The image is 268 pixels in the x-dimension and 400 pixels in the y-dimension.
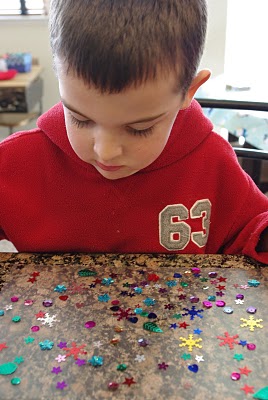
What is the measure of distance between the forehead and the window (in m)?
3.11

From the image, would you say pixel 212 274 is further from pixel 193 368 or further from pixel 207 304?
pixel 193 368

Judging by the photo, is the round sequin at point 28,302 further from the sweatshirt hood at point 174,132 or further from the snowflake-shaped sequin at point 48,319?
the sweatshirt hood at point 174,132

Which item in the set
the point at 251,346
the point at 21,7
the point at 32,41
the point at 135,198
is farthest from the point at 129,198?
the point at 21,7

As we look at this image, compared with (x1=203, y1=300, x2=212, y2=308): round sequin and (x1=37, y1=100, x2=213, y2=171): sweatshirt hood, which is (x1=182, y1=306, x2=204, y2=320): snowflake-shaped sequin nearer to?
(x1=203, y1=300, x2=212, y2=308): round sequin

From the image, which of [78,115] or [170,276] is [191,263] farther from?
[78,115]

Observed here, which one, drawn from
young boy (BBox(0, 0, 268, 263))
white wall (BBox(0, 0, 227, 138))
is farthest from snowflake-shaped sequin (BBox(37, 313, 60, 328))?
white wall (BBox(0, 0, 227, 138))

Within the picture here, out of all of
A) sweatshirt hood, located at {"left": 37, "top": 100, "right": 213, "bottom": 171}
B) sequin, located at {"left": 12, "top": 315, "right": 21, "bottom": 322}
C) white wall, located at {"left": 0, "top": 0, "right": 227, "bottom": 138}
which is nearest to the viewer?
sequin, located at {"left": 12, "top": 315, "right": 21, "bottom": 322}

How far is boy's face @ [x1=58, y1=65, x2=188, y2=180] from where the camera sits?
57 centimetres

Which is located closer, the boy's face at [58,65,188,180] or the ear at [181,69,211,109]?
the boy's face at [58,65,188,180]

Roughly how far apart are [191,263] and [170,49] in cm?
34

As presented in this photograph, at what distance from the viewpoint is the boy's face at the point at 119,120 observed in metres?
0.57

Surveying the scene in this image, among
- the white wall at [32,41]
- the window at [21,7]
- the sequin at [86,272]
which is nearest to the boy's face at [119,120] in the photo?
the sequin at [86,272]

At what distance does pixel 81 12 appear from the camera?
0.54 m

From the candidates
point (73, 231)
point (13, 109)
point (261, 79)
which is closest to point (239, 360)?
point (73, 231)
